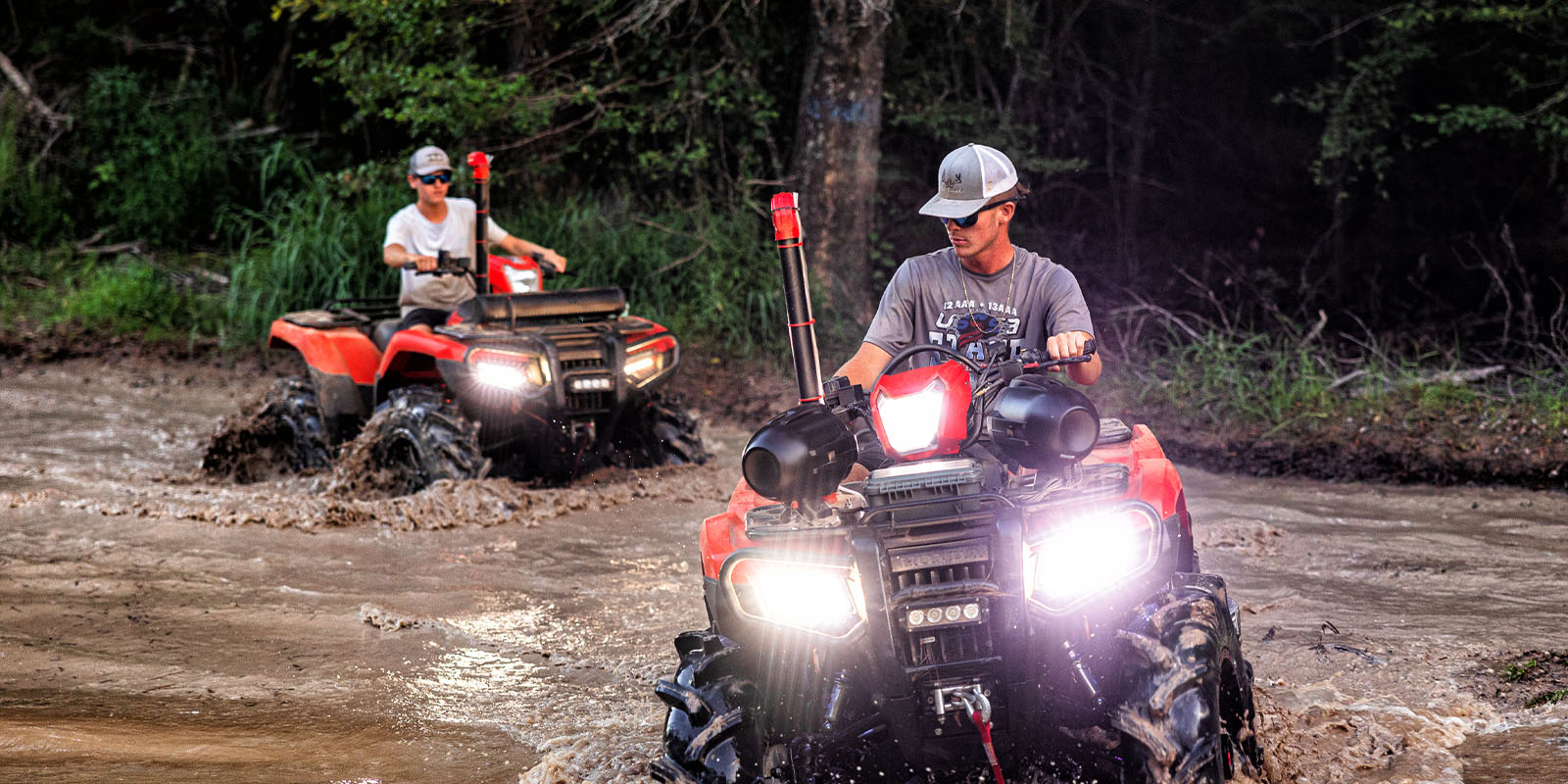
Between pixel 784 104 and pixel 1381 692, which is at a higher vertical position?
pixel 784 104

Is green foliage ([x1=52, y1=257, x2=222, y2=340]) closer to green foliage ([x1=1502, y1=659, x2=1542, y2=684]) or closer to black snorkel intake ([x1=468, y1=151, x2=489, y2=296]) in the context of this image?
black snorkel intake ([x1=468, y1=151, x2=489, y2=296])

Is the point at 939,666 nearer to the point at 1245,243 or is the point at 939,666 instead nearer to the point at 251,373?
the point at 251,373

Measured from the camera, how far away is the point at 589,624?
18.0ft

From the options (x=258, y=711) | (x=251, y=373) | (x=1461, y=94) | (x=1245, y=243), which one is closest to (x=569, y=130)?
(x=251, y=373)

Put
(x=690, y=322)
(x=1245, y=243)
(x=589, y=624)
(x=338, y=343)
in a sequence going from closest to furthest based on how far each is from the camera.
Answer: (x=589, y=624)
(x=338, y=343)
(x=690, y=322)
(x=1245, y=243)

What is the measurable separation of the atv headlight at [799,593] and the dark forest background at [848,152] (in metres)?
7.89

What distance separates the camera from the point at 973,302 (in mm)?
4391

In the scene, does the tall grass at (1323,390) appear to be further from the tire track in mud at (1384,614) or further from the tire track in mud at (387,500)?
the tire track in mud at (387,500)

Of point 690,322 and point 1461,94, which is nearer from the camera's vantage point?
point 690,322

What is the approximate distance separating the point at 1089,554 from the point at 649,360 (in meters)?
4.61

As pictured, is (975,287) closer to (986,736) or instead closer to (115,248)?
(986,736)

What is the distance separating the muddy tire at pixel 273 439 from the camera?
841cm

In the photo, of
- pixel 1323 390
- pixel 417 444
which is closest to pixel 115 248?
pixel 417 444

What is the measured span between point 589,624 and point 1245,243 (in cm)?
1088
